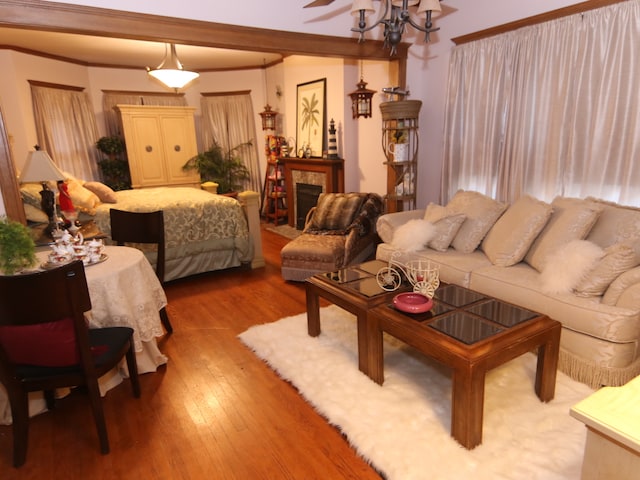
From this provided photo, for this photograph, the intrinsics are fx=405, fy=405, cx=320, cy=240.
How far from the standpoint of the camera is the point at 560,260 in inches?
95.3

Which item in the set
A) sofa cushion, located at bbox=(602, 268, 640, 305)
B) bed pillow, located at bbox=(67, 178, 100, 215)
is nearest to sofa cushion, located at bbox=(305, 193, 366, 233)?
bed pillow, located at bbox=(67, 178, 100, 215)

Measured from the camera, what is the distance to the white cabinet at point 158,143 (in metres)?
6.32

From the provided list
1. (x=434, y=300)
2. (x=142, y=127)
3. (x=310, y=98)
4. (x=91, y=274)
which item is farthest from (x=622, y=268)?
(x=142, y=127)

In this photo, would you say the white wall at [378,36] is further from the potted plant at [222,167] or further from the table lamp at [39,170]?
the potted plant at [222,167]

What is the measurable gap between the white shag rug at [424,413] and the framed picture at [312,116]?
3.61 m

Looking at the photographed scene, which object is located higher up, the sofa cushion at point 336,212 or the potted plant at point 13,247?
the potted plant at point 13,247

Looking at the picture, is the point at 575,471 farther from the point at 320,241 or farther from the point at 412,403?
the point at 320,241

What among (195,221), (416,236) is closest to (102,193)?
(195,221)

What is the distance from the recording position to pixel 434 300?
237 centimetres

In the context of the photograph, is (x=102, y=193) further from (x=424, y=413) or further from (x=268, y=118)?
(x=424, y=413)

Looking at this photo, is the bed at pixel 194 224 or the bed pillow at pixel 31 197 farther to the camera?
the bed at pixel 194 224

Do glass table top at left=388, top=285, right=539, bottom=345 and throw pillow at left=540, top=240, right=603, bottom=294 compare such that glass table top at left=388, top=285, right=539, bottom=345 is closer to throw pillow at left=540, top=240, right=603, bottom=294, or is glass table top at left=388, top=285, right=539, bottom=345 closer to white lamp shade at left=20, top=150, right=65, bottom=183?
throw pillow at left=540, top=240, right=603, bottom=294

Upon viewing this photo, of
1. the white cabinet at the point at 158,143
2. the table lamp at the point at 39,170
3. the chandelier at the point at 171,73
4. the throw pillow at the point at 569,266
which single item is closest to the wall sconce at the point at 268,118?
the white cabinet at the point at 158,143

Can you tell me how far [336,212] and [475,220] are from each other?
5.12 ft
